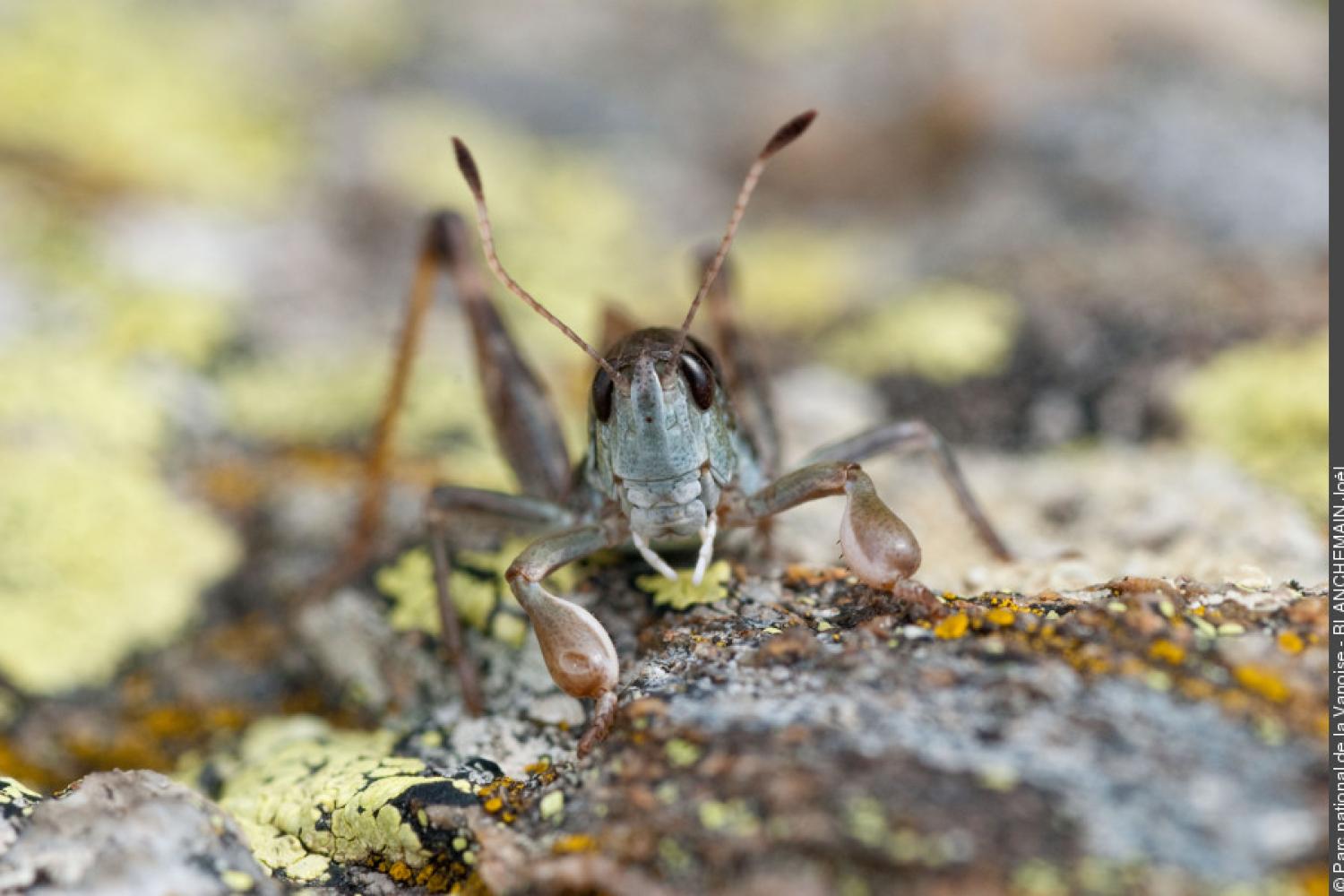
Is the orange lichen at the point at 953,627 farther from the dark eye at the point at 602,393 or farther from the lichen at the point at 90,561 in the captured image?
the lichen at the point at 90,561

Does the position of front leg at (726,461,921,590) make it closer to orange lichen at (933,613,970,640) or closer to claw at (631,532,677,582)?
Answer: orange lichen at (933,613,970,640)

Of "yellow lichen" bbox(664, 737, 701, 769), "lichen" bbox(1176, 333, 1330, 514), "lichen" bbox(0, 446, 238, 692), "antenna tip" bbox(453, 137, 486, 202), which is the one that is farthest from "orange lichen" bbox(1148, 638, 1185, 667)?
"lichen" bbox(0, 446, 238, 692)

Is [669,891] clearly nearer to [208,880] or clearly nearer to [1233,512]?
[208,880]

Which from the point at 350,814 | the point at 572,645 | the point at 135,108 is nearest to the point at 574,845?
the point at 572,645

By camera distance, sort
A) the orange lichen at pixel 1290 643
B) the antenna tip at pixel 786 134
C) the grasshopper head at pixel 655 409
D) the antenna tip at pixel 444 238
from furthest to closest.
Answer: the antenna tip at pixel 444 238 < the grasshopper head at pixel 655 409 < the antenna tip at pixel 786 134 < the orange lichen at pixel 1290 643

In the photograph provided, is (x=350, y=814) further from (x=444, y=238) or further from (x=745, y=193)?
(x=444, y=238)

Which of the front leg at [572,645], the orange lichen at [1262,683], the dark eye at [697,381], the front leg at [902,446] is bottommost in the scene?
the front leg at [572,645]

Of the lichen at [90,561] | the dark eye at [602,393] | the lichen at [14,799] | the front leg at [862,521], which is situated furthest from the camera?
the lichen at [90,561]

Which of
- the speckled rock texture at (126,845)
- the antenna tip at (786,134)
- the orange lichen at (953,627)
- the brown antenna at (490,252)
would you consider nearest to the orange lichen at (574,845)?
the speckled rock texture at (126,845)
